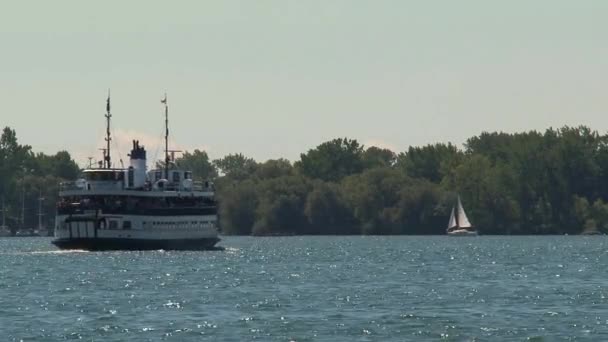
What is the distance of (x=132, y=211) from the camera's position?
149875 mm

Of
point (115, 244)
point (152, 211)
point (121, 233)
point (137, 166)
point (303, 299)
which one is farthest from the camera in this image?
point (137, 166)

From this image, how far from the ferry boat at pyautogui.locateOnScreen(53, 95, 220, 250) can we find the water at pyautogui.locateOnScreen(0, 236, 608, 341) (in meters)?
7.98

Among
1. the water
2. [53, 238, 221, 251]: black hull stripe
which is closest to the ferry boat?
[53, 238, 221, 251]: black hull stripe

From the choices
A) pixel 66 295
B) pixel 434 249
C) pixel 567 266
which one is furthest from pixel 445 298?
pixel 434 249

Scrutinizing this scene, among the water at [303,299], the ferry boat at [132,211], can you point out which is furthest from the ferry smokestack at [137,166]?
the water at [303,299]

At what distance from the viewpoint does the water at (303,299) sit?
225 ft

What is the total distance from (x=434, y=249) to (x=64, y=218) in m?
43.7

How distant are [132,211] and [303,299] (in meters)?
65.7

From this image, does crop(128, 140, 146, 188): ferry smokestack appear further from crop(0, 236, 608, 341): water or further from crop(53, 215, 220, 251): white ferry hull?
crop(0, 236, 608, 341): water

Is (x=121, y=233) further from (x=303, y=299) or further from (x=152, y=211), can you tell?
(x=303, y=299)

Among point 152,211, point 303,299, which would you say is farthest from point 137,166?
point 303,299

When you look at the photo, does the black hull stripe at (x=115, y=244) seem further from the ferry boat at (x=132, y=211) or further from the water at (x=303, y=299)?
the water at (x=303, y=299)

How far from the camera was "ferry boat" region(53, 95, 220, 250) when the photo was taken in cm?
14862

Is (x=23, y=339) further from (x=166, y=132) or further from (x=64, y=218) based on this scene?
(x=166, y=132)
